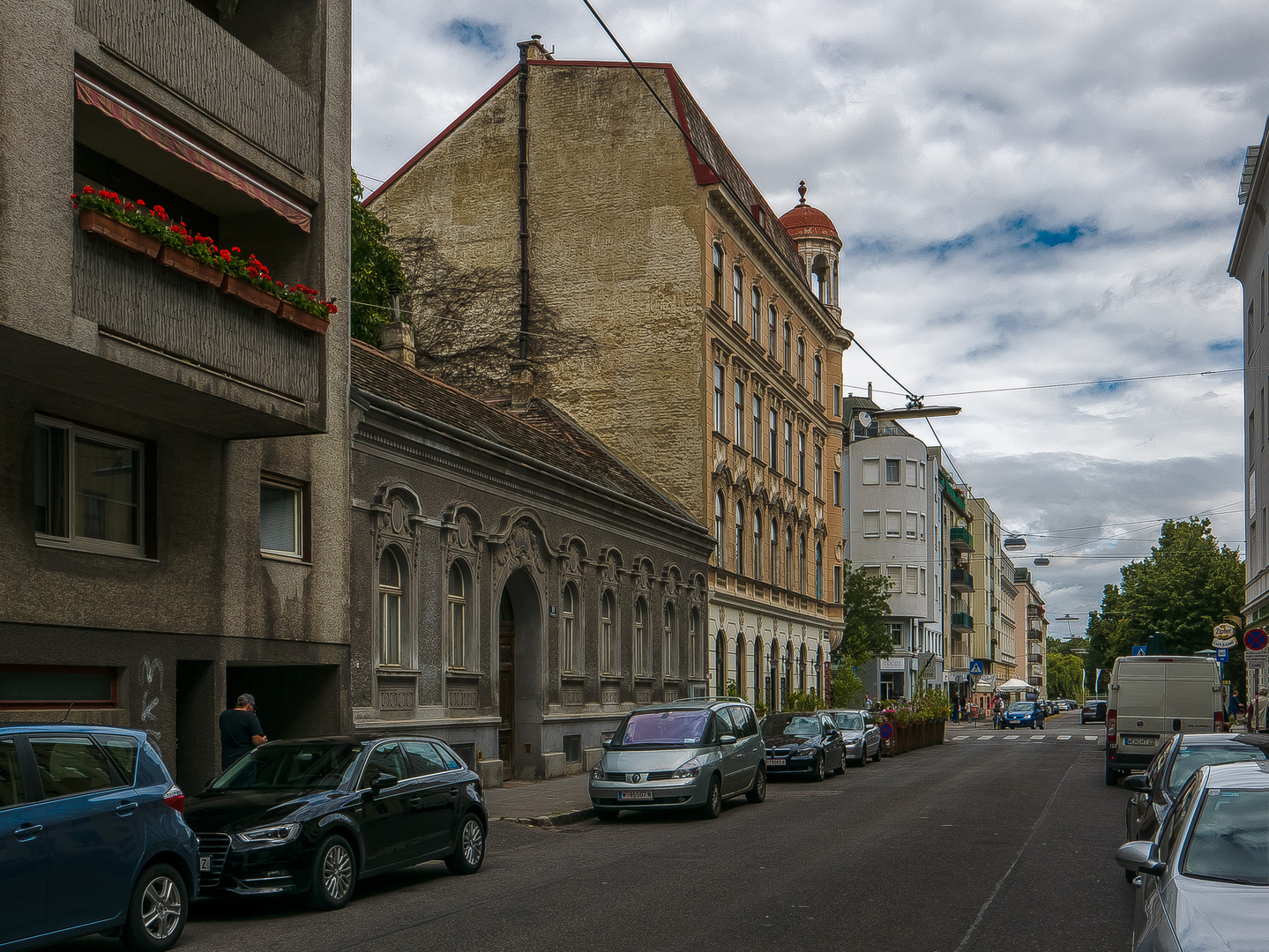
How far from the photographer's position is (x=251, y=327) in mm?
15156

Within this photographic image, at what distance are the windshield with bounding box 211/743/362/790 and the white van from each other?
1693 cm

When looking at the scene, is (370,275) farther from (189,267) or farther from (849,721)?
(189,267)

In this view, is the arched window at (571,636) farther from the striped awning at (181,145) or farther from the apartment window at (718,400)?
the striped awning at (181,145)

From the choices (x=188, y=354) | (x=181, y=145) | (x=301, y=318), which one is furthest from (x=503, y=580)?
(x=181, y=145)

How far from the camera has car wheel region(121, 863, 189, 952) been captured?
29.6ft

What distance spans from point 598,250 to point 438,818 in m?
25.6

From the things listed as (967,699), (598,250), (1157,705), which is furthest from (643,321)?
(967,699)

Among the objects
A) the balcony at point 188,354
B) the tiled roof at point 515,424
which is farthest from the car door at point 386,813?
the tiled roof at point 515,424

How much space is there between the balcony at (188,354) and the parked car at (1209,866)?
33.1 feet

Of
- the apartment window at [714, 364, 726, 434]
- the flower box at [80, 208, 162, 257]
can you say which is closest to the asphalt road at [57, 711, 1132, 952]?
the flower box at [80, 208, 162, 257]

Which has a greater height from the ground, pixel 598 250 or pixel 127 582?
pixel 598 250

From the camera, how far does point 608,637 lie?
2952 cm

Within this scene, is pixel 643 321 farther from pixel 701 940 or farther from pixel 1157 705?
pixel 701 940

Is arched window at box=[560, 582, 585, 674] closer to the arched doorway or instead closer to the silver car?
the arched doorway
